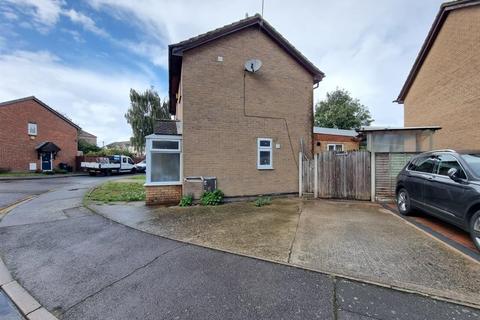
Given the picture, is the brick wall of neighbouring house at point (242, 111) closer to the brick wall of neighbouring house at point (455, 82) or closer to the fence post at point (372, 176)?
the fence post at point (372, 176)

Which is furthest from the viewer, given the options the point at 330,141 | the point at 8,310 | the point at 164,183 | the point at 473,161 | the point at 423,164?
the point at 330,141

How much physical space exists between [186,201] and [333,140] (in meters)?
17.8

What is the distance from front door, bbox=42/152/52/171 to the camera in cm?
2320

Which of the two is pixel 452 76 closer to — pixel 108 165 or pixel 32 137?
pixel 108 165

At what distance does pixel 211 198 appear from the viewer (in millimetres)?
8188

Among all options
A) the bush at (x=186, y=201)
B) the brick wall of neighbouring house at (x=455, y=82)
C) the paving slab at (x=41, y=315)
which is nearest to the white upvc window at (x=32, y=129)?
the bush at (x=186, y=201)

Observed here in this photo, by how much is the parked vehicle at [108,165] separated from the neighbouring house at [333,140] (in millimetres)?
21243

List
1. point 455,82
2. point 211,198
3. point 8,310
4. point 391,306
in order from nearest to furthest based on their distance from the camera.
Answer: point 391,306 < point 8,310 < point 211,198 < point 455,82

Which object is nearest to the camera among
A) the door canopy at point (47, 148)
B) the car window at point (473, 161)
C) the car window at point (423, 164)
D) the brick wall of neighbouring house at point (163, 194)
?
the car window at point (473, 161)

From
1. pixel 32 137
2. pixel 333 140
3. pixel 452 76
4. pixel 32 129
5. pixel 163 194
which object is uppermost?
pixel 452 76

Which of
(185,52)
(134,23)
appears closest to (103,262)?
(185,52)

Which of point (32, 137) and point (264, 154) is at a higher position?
point (32, 137)

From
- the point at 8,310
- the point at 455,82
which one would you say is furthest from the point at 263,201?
the point at 455,82

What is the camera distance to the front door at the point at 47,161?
76.1 feet
